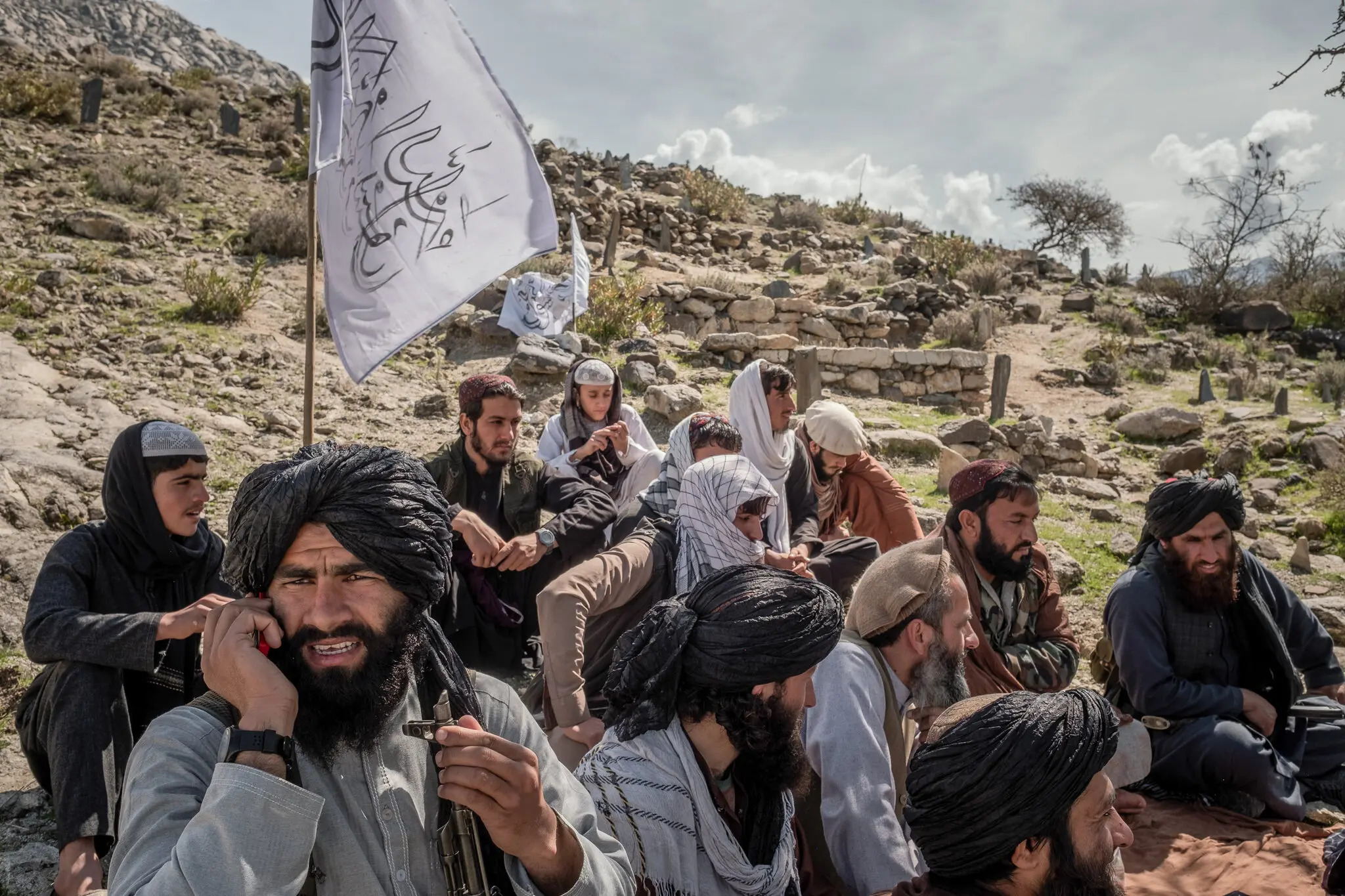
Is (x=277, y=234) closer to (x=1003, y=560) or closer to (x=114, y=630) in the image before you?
(x=114, y=630)

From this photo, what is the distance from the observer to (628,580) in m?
3.24

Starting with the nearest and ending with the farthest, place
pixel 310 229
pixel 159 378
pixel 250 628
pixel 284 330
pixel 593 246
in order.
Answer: pixel 250 628, pixel 310 229, pixel 159 378, pixel 284 330, pixel 593 246

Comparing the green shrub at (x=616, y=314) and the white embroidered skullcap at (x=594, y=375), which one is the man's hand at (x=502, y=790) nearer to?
the white embroidered skullcap at (x=594, y=375)

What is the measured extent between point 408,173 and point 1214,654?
389 centimetres

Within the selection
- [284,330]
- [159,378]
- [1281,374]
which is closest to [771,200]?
[1281,374]

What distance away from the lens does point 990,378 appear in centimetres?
1465

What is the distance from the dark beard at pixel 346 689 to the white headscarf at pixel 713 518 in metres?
1.75

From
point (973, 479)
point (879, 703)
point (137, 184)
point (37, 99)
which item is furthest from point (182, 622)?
point (37, 99)

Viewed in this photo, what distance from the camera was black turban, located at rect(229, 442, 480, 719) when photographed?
1.67m

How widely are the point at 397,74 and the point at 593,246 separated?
14.3m

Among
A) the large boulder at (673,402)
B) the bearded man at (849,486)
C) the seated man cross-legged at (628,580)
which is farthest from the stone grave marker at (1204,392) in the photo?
the seated man cross-legged at (628,580)

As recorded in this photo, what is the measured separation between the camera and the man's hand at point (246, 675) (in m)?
1.40

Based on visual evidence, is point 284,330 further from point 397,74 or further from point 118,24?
point 118,24

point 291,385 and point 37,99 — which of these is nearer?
point 291,385
